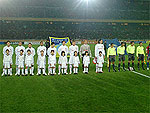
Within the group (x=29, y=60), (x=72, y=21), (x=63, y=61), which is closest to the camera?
(x=29, y=60)

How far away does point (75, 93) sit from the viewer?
759 cm

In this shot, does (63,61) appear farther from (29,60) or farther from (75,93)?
(75,93)

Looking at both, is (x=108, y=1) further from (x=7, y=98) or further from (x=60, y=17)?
(x=7, y=98)

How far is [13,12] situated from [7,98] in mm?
41951

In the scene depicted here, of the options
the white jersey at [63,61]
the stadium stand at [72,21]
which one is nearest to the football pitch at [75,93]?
the white jersey at [63,61]

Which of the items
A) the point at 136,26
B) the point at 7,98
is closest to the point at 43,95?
the point at 7,98

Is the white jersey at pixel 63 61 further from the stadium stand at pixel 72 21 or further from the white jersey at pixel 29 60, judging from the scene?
the stadium stand at pixel 72 21

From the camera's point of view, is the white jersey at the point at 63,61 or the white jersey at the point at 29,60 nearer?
the white jersey at the point at 29,60

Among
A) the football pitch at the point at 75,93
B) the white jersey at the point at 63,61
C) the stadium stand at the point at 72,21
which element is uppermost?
the stadium stand at the point at 72,21

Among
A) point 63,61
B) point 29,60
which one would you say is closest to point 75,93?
point 63,61

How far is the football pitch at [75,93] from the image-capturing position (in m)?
6.11

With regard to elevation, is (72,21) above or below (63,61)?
above

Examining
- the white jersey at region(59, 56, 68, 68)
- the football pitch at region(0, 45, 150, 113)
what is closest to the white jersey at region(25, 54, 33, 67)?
the football pitch at region(0, 45, 150, 113)

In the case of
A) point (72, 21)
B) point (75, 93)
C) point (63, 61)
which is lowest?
point (75, 93)
